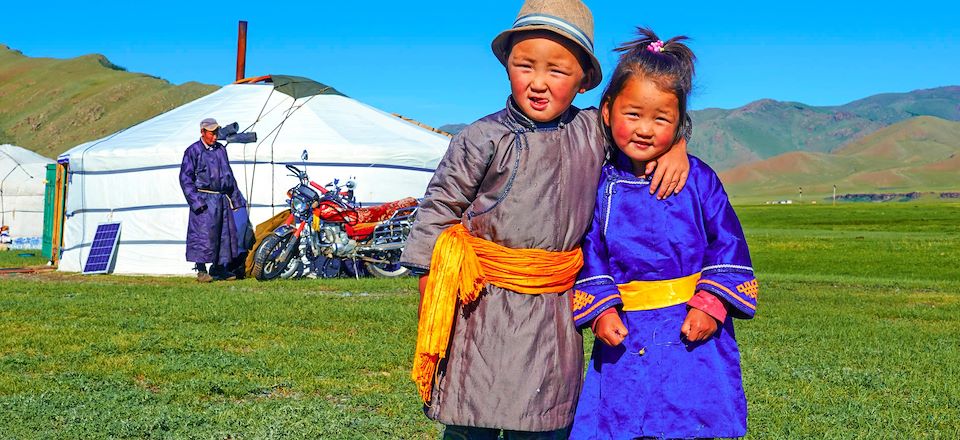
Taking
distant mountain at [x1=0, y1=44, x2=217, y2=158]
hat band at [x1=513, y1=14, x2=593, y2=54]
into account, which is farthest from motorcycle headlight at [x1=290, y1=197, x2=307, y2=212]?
distant mountain at [x1=0, y1=44, x2=217, y2=158]

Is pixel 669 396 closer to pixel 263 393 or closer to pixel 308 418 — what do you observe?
pixel 308 418

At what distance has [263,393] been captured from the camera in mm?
4426

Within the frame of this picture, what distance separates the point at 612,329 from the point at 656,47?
2.45 ft

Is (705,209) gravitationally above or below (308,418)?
above

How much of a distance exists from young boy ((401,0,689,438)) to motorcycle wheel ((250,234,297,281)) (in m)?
8.23

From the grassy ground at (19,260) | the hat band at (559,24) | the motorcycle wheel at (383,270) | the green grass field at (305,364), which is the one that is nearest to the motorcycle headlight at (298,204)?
the motorcycle wheel at (383,270)

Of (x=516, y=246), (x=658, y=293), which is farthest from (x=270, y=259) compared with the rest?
(x=658, y=293)

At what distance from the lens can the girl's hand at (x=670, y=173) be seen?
2.43 metres

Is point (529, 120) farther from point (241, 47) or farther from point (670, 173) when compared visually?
point (241, 47)

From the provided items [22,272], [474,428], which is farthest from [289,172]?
[474,428]

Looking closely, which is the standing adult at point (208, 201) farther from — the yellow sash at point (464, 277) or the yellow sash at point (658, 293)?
the yellow sash at point (658, 293)

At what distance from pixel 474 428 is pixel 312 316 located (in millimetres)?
4597

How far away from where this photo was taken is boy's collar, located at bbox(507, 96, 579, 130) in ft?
8.28

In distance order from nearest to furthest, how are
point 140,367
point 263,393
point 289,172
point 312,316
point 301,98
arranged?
point 263,393 → point 140,367 → point 312,316 → point 289,172 → point 301,98
